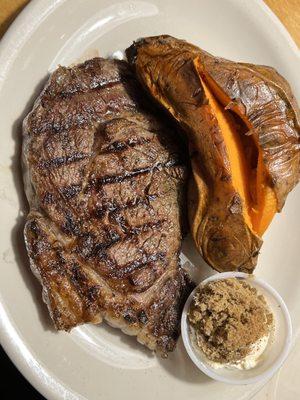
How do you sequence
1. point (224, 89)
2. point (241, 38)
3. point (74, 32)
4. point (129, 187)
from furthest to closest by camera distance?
point (241, 38), point (74, 32), point (129, 187), point (224, 89)

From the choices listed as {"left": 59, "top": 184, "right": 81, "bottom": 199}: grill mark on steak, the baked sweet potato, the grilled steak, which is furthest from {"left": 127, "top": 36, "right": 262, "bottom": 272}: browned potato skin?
{"left": 59, "top": 184, "right": 81, "bottom": 199}: grill mark on steak

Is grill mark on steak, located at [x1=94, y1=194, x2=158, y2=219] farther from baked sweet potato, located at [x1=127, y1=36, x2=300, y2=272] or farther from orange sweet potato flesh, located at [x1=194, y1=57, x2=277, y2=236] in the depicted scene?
orange sweet potato flesh, located at [x1=194, y1=57, x2=277, y2=236]

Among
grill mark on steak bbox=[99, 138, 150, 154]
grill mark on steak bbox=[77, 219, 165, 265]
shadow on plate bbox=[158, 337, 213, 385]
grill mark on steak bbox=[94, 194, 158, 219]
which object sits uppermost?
grill mark on steak bbox=[99, 138, 150, 154]

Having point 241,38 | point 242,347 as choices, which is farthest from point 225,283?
point 241,38

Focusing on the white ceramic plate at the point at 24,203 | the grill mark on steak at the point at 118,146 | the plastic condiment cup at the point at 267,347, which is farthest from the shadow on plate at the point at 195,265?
the grill mark on steak at the point at 118,146

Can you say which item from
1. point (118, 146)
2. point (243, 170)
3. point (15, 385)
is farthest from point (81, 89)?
→ point (15, 385)

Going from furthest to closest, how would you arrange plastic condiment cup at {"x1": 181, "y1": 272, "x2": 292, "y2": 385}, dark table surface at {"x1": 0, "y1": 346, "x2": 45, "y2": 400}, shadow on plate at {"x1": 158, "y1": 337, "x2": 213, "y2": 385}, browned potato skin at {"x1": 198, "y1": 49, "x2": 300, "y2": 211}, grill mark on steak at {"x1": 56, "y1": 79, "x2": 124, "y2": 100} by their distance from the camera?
dark table surface at {"x1": 0, "y1": 346, "x2": 45, "y2": 400}, shadow on plate at {"x1": 158, "y1": 337, "x2": 213, "y2": 385}, plastic condiment cup at {"x1": 181, "y1": 272, "x2": 292, "y2": 385}, grill mark on steak at {"x1": 56, "y1": 79, "x2": 124, "y2": 100}, browned potato skin at {"x1": 198, "y1": 49, "x2": 300, "y2": 211}

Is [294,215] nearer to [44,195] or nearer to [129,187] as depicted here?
[129,187]
